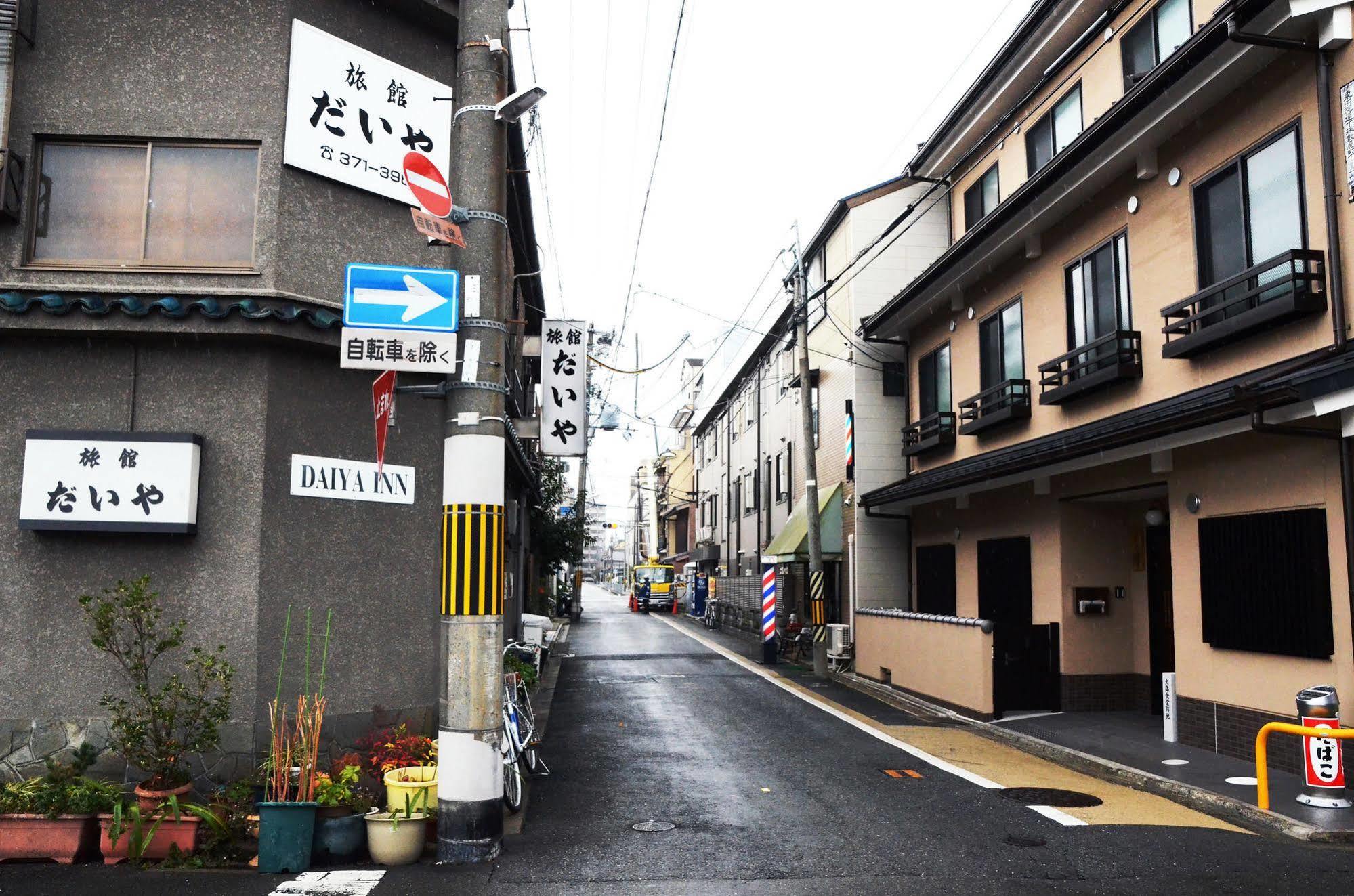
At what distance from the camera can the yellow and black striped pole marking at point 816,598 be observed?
72.4 feet

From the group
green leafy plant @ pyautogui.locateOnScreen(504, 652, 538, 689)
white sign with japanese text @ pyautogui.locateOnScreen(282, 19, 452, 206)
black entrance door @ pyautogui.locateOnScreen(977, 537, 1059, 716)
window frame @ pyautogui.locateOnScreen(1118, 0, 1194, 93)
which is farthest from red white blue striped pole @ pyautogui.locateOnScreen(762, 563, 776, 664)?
white sign with japanese text @ pyautogui.locateOnScreen(282, 19, 452, 206)

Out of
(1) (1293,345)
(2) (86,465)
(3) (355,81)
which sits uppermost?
(3) (355,81)

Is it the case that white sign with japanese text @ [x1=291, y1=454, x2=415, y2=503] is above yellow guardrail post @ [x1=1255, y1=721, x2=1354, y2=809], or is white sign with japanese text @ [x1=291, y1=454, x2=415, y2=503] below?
above

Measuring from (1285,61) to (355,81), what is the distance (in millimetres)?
9561

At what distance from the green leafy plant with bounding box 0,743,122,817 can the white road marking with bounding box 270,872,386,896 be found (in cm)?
172

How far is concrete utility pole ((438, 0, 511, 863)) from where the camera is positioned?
752 centimetres

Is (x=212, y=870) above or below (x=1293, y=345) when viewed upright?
below

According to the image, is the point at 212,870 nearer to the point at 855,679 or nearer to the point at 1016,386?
the point at 1016,386

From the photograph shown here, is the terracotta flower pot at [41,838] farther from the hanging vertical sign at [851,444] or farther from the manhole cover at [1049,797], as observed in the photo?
the hanging vertical sign at [851,444]

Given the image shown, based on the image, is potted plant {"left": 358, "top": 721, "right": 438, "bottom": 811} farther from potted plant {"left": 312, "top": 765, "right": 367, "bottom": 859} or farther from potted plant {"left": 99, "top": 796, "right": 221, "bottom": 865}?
potted plant {"left": 99, "top": 796, "right": 221, "bottom": 865}

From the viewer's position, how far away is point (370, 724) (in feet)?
30.2

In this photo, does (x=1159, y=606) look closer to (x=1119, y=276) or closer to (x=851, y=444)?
(x=1119, y=276)

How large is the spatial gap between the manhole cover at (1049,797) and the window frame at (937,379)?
1020cm

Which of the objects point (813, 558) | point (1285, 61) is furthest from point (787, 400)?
point (1285, 61)
